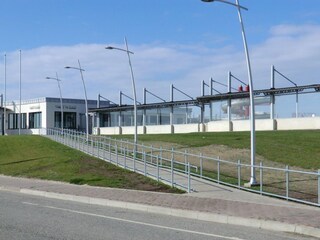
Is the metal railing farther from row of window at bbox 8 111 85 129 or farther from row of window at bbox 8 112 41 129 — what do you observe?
row of window at bbox 8 112 41 129

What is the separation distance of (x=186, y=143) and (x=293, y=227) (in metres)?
24.0

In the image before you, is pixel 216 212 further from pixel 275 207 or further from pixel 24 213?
pixel 24 213

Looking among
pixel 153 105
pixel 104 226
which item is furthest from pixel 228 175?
pixel 153 105

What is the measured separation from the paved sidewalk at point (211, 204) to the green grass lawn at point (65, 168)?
144 cm

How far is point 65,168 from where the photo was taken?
2548 cm

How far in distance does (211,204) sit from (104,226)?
4.14m

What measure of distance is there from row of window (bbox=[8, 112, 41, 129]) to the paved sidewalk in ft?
223

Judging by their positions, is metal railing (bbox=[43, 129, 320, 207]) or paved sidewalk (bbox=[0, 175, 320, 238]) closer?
paved sidewalk (bbox=[0, 175, 320, 238])

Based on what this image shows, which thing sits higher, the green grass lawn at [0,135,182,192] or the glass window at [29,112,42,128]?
the glass window at [29,112,42,128]

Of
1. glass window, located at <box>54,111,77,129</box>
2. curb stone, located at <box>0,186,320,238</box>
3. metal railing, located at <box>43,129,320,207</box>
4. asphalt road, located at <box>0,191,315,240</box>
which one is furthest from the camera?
glass window, located at <box>54,111,77,129</box>

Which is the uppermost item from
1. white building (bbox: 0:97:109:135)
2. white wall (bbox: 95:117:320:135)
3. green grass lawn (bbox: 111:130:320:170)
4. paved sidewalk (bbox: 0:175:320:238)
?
white building (bbox: 0:97:109:135)

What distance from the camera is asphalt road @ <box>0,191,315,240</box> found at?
938 centimetres

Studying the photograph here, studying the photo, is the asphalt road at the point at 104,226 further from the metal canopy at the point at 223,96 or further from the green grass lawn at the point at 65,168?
the metal canopy at the point at 223,96

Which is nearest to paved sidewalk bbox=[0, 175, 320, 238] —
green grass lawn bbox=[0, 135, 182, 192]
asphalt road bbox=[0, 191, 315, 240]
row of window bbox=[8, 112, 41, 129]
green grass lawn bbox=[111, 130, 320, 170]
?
asphalt road bbox=[0, 191, 315, 240]
